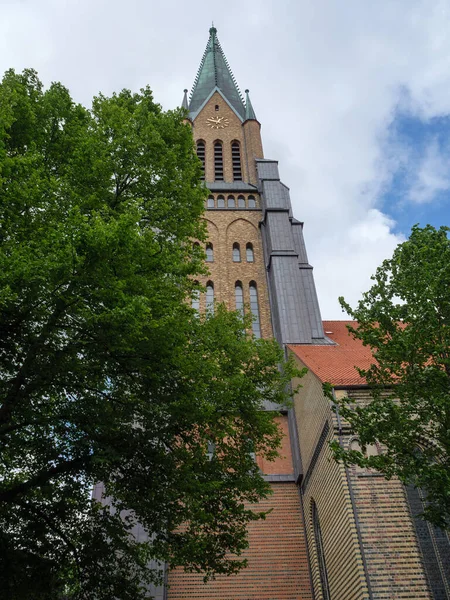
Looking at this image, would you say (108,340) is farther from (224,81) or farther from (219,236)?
(224,81)

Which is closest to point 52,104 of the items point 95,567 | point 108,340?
point 108,340

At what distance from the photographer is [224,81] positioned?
117 ft

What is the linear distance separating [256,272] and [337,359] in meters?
7.55

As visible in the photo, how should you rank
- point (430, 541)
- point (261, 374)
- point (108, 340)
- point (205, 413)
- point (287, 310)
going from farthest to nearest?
1. point (287, 310)
2. point (430, 541)
3. point (261, 374)
4. point (205, 413)
5. point (108, 340)

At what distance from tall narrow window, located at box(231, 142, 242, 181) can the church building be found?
56 mm

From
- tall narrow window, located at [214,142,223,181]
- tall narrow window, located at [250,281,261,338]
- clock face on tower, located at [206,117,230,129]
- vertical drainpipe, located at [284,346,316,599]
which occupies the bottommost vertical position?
vertical drainpipe, located at [284,346,316,599]

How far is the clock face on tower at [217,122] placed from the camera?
3053 cm

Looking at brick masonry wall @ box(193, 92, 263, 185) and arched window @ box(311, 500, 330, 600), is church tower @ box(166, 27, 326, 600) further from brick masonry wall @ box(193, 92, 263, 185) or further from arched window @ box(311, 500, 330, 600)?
arched window @ box(311, 500, 330, 600)

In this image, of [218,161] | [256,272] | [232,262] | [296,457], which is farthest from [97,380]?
[218,161]

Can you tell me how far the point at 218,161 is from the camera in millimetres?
28234

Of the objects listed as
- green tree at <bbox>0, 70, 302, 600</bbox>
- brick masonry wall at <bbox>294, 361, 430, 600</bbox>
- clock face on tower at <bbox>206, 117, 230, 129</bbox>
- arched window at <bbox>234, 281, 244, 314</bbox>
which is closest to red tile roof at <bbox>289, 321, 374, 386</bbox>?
brick masonry wall at <bbox>294, 361, 430, 600</bbox>

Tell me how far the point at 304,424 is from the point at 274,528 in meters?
3.07

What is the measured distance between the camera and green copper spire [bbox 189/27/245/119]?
32719 millimetres

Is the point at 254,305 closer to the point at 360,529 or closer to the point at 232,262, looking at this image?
the point at 232,262
